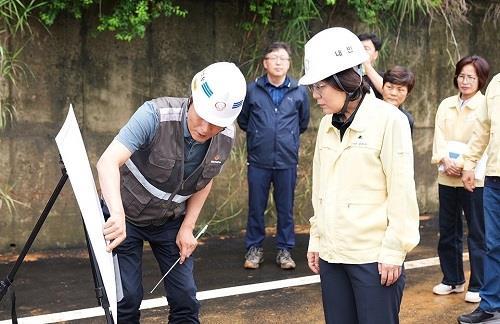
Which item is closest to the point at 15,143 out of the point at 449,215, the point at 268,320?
the point at 268,320

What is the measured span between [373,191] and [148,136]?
45.3 inches

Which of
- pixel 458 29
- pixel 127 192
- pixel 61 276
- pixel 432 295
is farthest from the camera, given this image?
pixel 458 29

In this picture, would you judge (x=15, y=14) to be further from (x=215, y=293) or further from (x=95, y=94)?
(x=215, y=293)

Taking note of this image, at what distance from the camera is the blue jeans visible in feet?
15.6

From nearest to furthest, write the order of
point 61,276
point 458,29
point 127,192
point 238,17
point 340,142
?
point 340,142, point 127,192, point 61,276, point 238,17, point 458,29

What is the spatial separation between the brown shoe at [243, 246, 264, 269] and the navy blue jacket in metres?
0.75

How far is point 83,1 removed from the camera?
638 cm

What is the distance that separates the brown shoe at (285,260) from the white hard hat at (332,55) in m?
3.32

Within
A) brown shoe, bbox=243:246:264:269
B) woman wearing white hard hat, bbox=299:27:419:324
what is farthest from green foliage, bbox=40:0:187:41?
woman wearing white hard hat, bbox=299:27:419:324

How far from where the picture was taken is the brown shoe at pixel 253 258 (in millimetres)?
6277

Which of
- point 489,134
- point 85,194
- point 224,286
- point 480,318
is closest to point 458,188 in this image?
point 489,134

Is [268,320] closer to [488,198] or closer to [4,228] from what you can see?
[488,198]

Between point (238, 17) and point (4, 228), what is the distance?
3.10 m

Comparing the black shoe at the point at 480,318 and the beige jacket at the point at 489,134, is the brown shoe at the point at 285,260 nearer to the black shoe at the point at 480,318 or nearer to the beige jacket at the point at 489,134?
the black shoe at the point at 480,318
